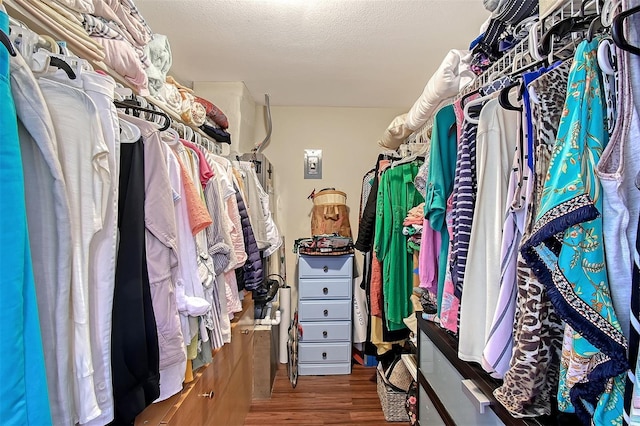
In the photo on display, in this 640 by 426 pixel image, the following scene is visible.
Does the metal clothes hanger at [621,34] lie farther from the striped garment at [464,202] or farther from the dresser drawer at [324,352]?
the dresser drawer at [324,352]

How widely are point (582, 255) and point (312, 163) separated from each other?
110 inches

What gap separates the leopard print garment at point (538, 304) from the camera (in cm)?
66

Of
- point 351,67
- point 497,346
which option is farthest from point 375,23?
point 497,346

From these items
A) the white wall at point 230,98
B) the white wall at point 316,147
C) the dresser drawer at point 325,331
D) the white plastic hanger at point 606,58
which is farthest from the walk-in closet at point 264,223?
the white wall at point 316,147

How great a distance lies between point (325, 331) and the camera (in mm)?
2639

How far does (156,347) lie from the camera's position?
81 centimetres

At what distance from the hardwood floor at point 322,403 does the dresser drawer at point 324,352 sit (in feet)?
0.41

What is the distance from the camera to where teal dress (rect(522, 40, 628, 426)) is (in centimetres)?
51

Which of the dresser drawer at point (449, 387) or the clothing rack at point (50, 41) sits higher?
the clothing rack at point (50, 41)

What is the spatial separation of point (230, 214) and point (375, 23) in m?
1.24

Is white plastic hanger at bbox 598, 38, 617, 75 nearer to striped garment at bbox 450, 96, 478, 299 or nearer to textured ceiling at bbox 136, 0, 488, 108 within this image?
striped garment at bbox 450, 96, 478, 299

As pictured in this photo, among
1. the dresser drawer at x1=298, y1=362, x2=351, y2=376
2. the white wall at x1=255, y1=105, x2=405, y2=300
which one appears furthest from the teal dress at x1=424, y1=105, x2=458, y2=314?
the white wall at x1=255, y1=105, x2=405, y2=300

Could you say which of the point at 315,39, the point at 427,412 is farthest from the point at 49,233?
the point at 315,39

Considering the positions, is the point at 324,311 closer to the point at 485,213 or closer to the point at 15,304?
the point at 485,213
